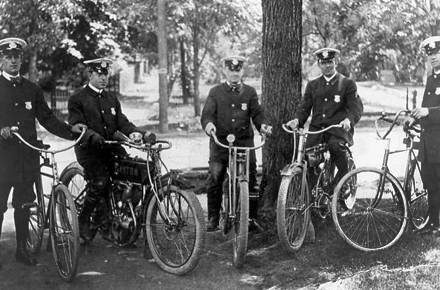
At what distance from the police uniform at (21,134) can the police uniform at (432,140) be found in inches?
135

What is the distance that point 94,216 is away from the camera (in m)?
6.58

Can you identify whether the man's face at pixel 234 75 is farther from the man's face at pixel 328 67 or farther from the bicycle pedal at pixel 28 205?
the bicycle pedal at pixel 28 205

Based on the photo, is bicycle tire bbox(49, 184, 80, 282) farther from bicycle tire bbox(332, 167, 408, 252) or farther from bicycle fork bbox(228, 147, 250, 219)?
bicycle tire bbox(332, 167, 408, 252)

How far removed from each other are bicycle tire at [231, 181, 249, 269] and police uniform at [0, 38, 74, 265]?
5.84ft

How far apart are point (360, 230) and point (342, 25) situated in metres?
11.4

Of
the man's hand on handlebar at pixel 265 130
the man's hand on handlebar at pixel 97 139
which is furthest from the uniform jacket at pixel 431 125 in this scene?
the man's hand on handlebar at pixel 97 139

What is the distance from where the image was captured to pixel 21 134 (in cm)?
614

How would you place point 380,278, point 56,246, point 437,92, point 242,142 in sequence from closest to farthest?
point 380,278 < point 56,246 < point 437,92 < point 242,142

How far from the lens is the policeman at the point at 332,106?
6.79 meters

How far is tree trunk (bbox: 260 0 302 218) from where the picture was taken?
6.82m

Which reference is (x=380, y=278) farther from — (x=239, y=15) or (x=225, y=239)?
(x=239, y=15)

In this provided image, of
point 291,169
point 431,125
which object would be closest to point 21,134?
point 291,169

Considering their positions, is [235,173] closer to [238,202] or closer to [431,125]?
[238,202]

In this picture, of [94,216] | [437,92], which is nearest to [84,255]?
[94,216]
